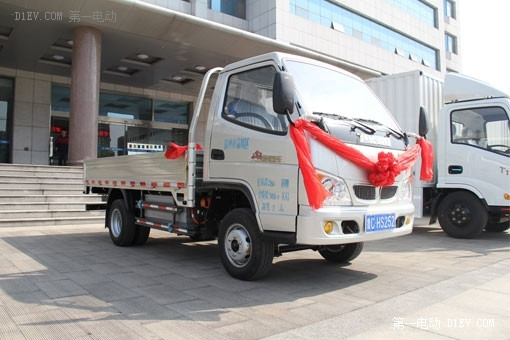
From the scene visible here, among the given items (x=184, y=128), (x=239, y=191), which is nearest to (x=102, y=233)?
(x=239, y=191)

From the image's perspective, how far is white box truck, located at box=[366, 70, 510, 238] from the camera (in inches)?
302

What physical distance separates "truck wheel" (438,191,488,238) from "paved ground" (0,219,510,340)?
3.57 feet

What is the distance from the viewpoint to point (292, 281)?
16.0ft

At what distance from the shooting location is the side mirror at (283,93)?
405cm

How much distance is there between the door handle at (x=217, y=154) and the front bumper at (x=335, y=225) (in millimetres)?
1335

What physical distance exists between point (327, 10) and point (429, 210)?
16125 mm

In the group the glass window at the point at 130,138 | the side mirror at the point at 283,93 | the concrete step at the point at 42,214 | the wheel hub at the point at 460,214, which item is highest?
the glass window at the point at 130,138

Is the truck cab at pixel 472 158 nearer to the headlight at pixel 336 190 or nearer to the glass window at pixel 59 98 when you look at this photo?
the headlight at pixel 336 190

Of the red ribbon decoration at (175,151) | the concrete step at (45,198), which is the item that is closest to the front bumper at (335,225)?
the red ribbon decoration at (175,151)

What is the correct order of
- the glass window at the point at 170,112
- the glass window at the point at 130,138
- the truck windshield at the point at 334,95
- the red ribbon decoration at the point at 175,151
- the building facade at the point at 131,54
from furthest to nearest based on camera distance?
the glass window at the point at 170,112, the glass window at the point at 130,138, the building facade at the point at 131,54, the red ribbon decoration at the point at 175,151, the truck windshield at the point at 334,95

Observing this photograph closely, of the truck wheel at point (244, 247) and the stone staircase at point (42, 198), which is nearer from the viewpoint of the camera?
the truck wheel at point (244, 247)

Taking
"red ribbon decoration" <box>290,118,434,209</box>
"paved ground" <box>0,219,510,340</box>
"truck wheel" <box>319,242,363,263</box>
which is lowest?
"paved ground" <box>0,219,510,340</box>

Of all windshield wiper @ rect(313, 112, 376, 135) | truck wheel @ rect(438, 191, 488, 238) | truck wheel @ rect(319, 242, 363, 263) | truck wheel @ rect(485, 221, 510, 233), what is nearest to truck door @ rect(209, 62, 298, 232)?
windshield wiper @ rect(313, 112, 376, 135)

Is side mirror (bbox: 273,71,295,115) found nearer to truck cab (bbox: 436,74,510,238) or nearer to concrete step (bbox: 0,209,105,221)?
truck cab (bbox: 436,74,510,238)
